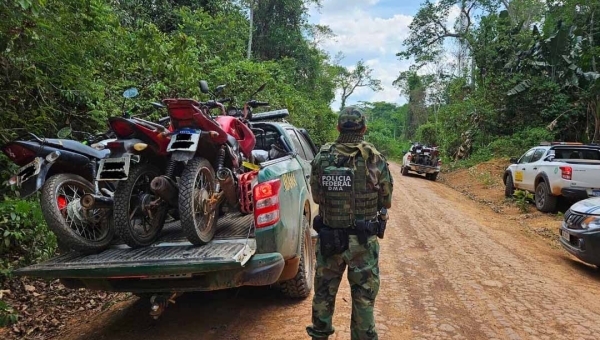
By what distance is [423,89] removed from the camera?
146 ft

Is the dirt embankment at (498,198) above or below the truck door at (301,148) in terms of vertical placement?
below

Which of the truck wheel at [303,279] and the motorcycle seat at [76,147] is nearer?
the motorcycle seat at [76,147]

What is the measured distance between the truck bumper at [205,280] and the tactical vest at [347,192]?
563 mm

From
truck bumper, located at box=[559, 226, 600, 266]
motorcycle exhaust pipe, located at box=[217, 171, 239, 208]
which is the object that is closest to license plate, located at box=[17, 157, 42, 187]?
motorcycle exhaust pipe, located at box=[217, 171, 239, 208]

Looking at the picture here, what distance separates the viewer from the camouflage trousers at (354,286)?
291cm

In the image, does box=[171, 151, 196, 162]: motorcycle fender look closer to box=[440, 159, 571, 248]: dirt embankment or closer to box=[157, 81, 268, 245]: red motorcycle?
box=[157, 81, 268, 245]: red motorcycle

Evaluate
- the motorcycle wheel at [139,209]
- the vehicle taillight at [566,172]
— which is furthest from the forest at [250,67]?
the vehicle taillight at [566,172]

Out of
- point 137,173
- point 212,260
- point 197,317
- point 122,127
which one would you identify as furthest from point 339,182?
point 197,317

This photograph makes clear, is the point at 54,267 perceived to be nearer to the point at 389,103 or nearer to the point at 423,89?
the point at 423,89

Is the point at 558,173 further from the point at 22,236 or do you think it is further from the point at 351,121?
the point at 22,236

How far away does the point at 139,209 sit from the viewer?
3439 millimetres

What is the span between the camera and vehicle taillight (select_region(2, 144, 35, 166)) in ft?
10.6

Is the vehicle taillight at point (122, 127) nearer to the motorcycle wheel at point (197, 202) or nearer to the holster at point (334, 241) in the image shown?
the motorcycle wheel at point (197, 202)

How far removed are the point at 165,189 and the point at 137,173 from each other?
0.29 metres
